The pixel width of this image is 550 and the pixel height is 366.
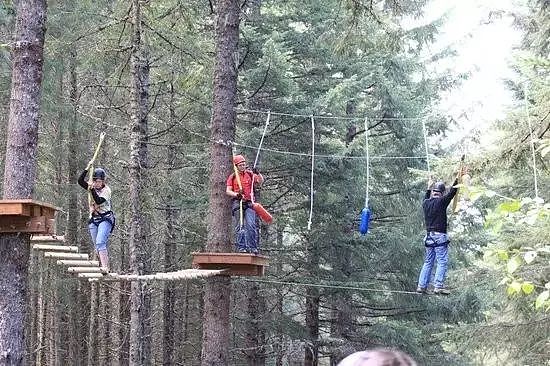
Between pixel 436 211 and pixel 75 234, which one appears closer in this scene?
pixel 436 211

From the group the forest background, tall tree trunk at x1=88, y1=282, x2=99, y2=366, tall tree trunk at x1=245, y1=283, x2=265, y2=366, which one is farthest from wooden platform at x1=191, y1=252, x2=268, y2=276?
tall tree trunk at x1=88, y1=282, x2=99, y2=366

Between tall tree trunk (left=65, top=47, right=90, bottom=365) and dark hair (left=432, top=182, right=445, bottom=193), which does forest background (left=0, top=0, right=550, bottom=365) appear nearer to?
tall tree trunk (left=65, top=47, right=90, bottom=365)

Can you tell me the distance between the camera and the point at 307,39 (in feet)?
39.7

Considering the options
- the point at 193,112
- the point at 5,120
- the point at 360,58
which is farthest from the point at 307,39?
the point at 5,120

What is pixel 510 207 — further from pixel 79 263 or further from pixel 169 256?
pixel 169 256

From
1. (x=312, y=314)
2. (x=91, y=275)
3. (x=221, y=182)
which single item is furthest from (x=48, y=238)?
(x=312, y=314)

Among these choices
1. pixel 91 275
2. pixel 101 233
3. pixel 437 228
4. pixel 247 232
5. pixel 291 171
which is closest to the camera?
pixel 91 275

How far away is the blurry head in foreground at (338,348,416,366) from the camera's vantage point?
111 centimetres

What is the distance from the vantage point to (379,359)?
1.12 meters

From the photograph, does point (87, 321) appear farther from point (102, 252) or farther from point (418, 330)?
point (102, 252)

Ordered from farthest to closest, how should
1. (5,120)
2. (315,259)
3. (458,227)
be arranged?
(458,227)
(315,259)
(5,120)

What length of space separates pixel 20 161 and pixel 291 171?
6.36 metres

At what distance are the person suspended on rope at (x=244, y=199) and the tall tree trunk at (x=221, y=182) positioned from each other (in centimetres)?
18

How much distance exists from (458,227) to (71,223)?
7.38 metres
